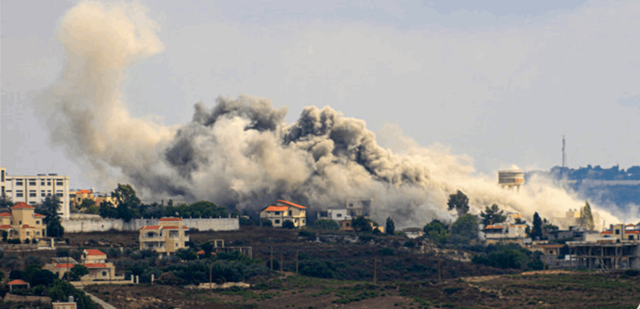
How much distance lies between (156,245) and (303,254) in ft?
51.0

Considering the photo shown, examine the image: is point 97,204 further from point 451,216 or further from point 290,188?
point 451,216

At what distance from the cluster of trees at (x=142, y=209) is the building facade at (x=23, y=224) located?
473 inches

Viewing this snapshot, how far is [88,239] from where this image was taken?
395ft

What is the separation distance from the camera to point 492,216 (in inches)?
6112

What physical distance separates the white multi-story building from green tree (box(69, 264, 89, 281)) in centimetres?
3734

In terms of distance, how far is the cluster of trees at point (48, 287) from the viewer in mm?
91188

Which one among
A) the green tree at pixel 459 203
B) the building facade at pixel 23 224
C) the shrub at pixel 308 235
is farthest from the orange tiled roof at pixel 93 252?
the green tree at pixel 459 203

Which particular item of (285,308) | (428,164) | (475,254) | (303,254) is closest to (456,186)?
(428,164)

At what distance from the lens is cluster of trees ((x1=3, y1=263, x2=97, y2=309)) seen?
91188 mm

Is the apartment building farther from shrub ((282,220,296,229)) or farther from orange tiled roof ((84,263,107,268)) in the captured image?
shrub ((282,220,296,229))

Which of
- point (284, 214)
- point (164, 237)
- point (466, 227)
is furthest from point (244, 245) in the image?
point (466, 227)

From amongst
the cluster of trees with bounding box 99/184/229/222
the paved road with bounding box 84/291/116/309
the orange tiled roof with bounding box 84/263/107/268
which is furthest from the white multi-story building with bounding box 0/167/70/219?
the paved road with bounding box 84/291/116/309

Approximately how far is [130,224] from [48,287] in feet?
121

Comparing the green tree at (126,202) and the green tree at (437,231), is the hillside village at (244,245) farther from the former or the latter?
the green tree at (437,231)
